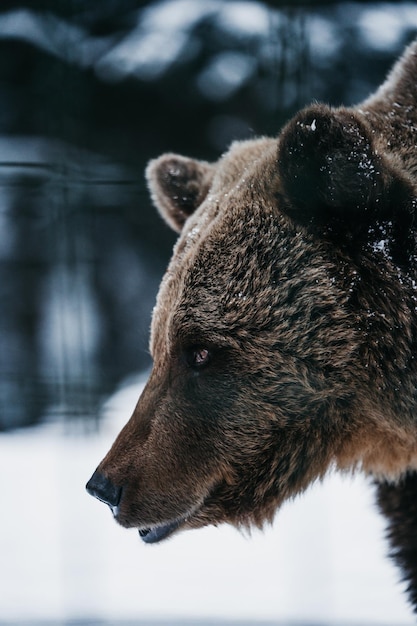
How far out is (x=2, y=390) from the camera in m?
5.05

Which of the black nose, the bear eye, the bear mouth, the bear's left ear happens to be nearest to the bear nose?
the black nose

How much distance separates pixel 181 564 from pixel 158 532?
1.61 m

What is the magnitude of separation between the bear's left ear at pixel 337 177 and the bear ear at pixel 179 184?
56 centimetres

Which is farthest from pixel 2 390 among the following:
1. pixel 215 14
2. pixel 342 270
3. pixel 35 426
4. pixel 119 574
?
pixel 342 270

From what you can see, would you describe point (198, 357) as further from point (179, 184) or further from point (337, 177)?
point (179, 184)

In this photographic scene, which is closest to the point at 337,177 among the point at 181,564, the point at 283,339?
the point at 283,339

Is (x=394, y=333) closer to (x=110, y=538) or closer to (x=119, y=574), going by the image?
(x=119, y=574)

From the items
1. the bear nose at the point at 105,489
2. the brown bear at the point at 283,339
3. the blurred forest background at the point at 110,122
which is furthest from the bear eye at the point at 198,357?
the blurred forest background at the point at 110,122

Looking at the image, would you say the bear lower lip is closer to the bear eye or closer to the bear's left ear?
the bear eye

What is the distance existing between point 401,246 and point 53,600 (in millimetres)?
2340

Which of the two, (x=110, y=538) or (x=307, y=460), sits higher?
(x=307, y=460)

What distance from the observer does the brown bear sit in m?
1.88

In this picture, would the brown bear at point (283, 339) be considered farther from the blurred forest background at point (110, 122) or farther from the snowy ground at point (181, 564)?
the blurred forest background at point (110, 122)

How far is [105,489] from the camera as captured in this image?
193cm
